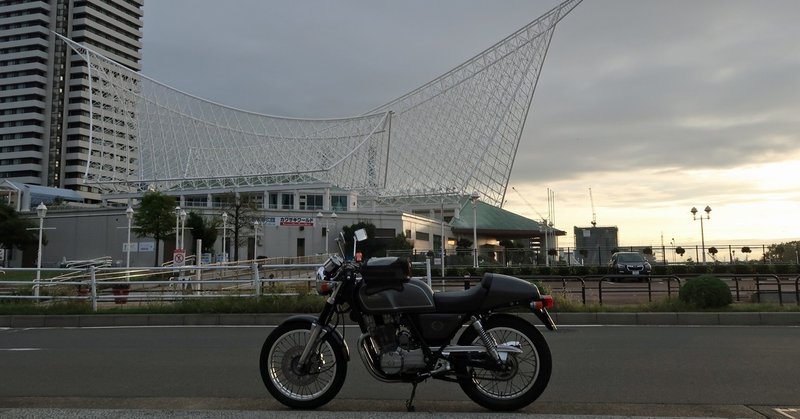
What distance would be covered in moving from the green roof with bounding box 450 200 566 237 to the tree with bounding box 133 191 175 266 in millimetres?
52982

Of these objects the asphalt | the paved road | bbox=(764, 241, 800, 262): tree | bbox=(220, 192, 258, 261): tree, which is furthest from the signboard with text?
the paved road

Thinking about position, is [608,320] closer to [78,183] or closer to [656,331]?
[656,331]

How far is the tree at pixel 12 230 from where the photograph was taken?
2103 inches

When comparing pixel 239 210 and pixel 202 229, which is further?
pixel 202 229

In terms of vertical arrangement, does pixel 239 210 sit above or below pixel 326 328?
above

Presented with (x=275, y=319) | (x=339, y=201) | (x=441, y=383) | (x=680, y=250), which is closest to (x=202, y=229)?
(x=339, y=201)

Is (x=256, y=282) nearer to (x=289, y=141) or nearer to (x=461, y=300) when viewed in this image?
(x=461, y=300)

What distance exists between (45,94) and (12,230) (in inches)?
2843

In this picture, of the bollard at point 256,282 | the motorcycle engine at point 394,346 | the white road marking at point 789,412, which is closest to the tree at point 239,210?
the bollard at point 256,282

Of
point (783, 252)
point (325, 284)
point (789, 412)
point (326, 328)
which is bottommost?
point (789, 412)

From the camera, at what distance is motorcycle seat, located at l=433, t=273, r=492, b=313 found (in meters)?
4.45

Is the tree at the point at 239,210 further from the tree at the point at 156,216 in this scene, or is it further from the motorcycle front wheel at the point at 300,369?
the motorcycle front wheel at the point at 300,369

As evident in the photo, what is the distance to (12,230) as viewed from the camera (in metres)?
53.7

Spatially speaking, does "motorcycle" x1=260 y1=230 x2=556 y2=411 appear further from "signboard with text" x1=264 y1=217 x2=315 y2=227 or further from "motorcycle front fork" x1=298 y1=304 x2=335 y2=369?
"signboard with text" x1=264 y1=217 x2=315 y2=227
